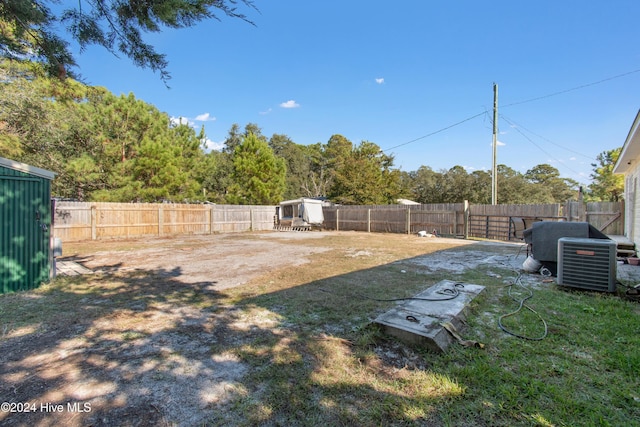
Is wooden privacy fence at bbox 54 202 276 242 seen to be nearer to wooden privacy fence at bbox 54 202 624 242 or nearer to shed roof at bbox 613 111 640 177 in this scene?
wooden privacy fence at bbox 54 202 624 242

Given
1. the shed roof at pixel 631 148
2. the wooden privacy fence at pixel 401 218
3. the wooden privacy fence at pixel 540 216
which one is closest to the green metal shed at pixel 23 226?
the shed roof at pixel 631 148

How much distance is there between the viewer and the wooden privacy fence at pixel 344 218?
34.1 feet

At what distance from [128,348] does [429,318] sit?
278cm

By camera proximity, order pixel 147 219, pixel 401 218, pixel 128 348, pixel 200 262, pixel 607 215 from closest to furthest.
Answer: pixel 128 348 → pixel 200 262 → pixel 607 215 → pixel 147 219 → pixel 401 218

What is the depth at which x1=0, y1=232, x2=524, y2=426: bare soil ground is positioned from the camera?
5.65 feet

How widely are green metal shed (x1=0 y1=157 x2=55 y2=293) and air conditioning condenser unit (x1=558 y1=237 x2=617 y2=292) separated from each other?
792 centimetres

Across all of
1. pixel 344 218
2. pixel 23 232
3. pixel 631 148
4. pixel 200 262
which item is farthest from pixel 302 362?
pixel 344 218

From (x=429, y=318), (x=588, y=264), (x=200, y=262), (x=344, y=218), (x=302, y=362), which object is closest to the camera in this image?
(x=302, y=362)

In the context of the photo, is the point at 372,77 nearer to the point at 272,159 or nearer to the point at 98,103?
the point at 272,159

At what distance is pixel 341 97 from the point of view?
723 inches

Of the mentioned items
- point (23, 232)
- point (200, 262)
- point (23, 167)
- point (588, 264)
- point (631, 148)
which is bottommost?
point (200, 262)

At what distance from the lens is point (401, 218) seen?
595 inches

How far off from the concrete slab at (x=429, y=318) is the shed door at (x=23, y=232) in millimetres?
5224

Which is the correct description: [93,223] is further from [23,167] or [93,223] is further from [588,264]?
[588,264]
